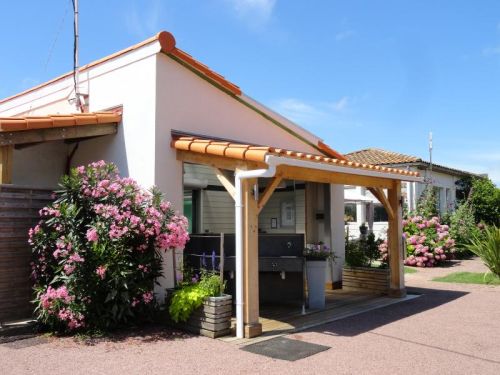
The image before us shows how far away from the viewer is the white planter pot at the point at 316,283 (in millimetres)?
8039

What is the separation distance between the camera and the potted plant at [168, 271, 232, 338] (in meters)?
6.12

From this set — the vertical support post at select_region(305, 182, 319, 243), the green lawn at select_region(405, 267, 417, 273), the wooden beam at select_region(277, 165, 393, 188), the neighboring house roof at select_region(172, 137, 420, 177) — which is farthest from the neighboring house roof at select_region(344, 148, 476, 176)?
the neighboring house roof at select_region(172, 137, 420, 177)

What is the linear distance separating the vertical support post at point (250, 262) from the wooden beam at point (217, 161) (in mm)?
229

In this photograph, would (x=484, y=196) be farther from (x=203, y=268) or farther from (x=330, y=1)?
(x=203, y=268)

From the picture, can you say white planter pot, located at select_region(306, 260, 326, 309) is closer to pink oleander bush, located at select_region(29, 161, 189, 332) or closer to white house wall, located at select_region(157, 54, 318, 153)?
pink oleander bush, located at select_region(29, 161, 189, 332)

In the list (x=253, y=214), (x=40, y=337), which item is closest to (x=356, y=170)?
(x=253, y=214)

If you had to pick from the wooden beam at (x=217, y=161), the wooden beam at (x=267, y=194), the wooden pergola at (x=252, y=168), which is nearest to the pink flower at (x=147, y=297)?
the wooden pergola at (x=252, y=168)

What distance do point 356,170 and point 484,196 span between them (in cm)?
1637

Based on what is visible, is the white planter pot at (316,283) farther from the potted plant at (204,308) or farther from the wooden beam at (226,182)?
the wooden beam at (226,182)

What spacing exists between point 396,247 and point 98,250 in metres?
6.13

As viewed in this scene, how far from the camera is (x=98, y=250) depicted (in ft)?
19.9

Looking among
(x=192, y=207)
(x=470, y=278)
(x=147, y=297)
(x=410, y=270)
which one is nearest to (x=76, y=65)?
(x=192, y=207)

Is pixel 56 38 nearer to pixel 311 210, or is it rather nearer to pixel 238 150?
pixel 238 150

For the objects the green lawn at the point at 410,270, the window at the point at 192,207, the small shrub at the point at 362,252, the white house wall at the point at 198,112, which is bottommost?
the green lawn at the point at 410,270
